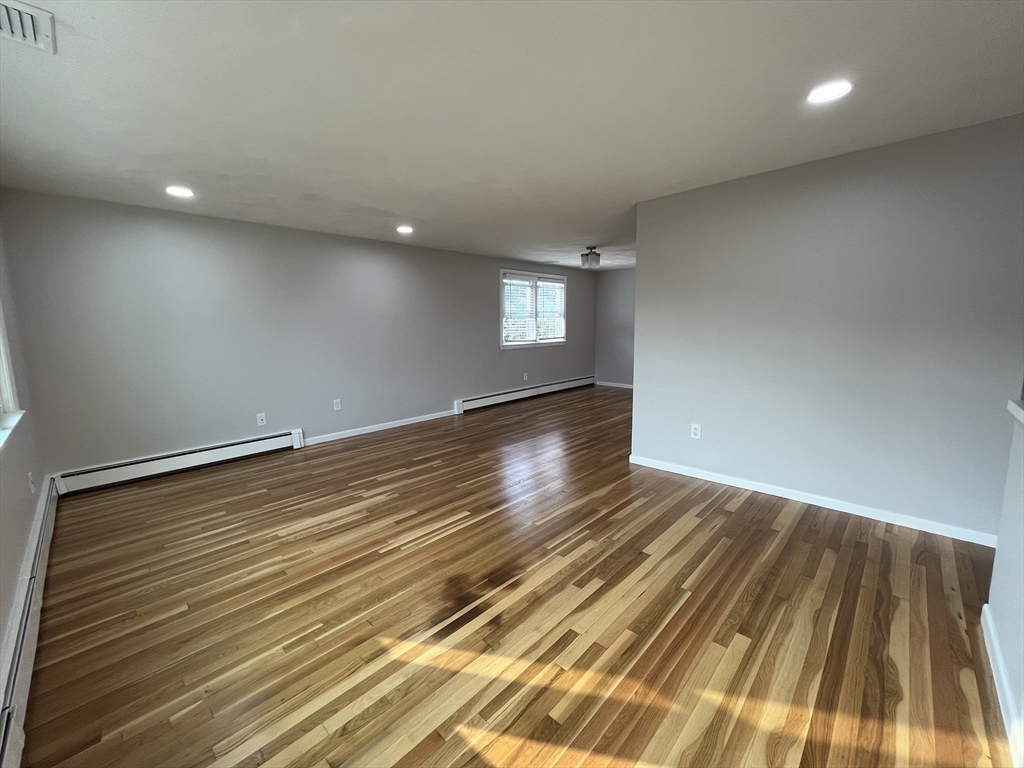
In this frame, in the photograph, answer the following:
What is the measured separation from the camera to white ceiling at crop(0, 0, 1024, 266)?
1.39m

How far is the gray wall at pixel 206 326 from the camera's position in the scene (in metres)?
3.19

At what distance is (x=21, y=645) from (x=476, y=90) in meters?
2.86

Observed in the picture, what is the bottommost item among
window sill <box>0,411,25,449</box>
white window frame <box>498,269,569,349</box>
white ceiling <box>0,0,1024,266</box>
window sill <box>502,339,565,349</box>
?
window sill <box>0,411,25,449</box>

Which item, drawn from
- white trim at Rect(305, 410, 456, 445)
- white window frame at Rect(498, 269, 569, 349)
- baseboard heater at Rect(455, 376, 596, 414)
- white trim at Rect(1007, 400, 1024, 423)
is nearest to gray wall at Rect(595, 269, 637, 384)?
baseboard heater at Rect(455, 376, 596, 414)

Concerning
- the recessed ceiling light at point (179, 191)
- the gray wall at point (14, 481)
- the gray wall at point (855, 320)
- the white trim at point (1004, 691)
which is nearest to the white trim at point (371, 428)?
the gray wall at point (14, 481)

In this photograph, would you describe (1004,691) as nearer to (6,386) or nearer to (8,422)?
(8,422)

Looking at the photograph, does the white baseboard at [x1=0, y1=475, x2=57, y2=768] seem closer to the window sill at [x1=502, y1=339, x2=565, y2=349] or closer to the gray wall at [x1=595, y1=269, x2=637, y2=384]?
the window sill at [x1=502, y1=339, x2=565, y2=349]

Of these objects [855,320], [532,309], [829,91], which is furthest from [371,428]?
[829,91]

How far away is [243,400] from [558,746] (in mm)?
4133

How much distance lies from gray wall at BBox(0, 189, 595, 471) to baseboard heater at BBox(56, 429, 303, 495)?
9 cm

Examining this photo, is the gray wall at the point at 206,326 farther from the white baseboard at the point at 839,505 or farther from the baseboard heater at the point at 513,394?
the white baseboard at the point at 839,505

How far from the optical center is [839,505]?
2834 mm

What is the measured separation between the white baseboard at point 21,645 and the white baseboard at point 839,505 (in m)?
3.72

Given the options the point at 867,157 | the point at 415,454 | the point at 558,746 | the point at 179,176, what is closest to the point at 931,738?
the point at 558,746
